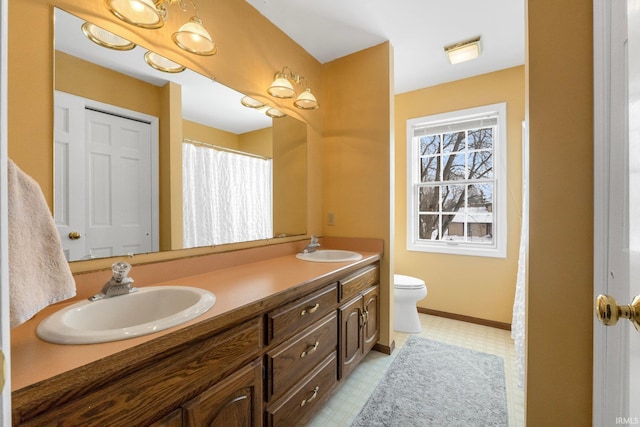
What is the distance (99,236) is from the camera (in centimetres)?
110

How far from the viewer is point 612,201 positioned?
2.90 ft

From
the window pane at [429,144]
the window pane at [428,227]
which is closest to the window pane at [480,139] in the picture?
the window pane at [429,144]

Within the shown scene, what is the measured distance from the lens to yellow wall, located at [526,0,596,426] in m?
1.01

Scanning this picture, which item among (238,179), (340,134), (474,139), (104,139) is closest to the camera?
(104,139)

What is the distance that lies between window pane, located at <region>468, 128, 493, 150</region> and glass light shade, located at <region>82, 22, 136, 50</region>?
9.46 ft

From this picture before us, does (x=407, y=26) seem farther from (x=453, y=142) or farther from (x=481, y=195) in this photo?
(x=481, y=195)

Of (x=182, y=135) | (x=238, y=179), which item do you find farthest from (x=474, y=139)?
(x=182, y=135)

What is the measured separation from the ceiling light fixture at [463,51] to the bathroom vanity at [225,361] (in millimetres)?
1916

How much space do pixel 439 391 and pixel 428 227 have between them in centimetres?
170

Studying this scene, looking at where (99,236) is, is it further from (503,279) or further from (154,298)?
(503,279)

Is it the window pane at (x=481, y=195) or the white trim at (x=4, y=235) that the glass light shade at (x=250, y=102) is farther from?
the window pane at (x=481, y=195)

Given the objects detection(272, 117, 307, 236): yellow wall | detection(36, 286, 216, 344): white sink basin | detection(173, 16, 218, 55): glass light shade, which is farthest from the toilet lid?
detection(173, 16, 218, 55): glass light shade

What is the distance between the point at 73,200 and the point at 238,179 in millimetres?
867

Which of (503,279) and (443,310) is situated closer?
(503,279)
